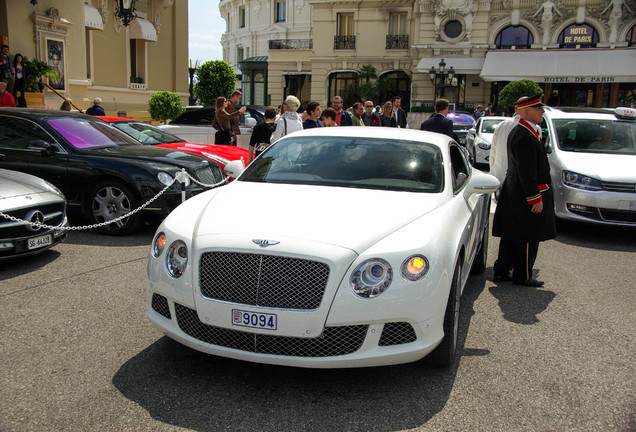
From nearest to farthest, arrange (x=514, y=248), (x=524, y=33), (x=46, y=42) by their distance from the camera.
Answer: (x=514, y=248)
(x=46, y=42)
(x=524, y=33)

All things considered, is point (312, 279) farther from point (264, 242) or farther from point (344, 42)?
point (344, 42)

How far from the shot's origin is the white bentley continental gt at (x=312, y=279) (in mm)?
3221

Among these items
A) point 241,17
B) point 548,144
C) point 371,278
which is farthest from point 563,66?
point 241,17

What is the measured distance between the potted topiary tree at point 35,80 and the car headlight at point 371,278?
53.8ft

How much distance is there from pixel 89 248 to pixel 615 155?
7.23m

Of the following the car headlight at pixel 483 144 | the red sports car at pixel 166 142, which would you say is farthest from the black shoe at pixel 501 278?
the car headlight at pixel 483 144

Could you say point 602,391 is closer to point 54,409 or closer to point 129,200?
point 54,409

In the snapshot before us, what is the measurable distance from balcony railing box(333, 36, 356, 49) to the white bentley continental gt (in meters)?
40.9

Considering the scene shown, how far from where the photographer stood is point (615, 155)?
8.41 m

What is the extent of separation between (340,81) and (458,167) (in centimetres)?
4000

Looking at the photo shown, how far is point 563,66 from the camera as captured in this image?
35.4 meters

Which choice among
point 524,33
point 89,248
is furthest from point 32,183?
point 524,33

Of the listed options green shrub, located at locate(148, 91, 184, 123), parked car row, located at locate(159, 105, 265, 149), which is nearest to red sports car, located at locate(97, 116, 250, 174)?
parked car row, located at locate(159, 105, 265, 149)

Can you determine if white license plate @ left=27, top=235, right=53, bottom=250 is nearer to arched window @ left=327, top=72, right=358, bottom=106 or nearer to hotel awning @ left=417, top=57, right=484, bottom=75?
hotel awning @ left=417, top=57, right=484, bottom=75
